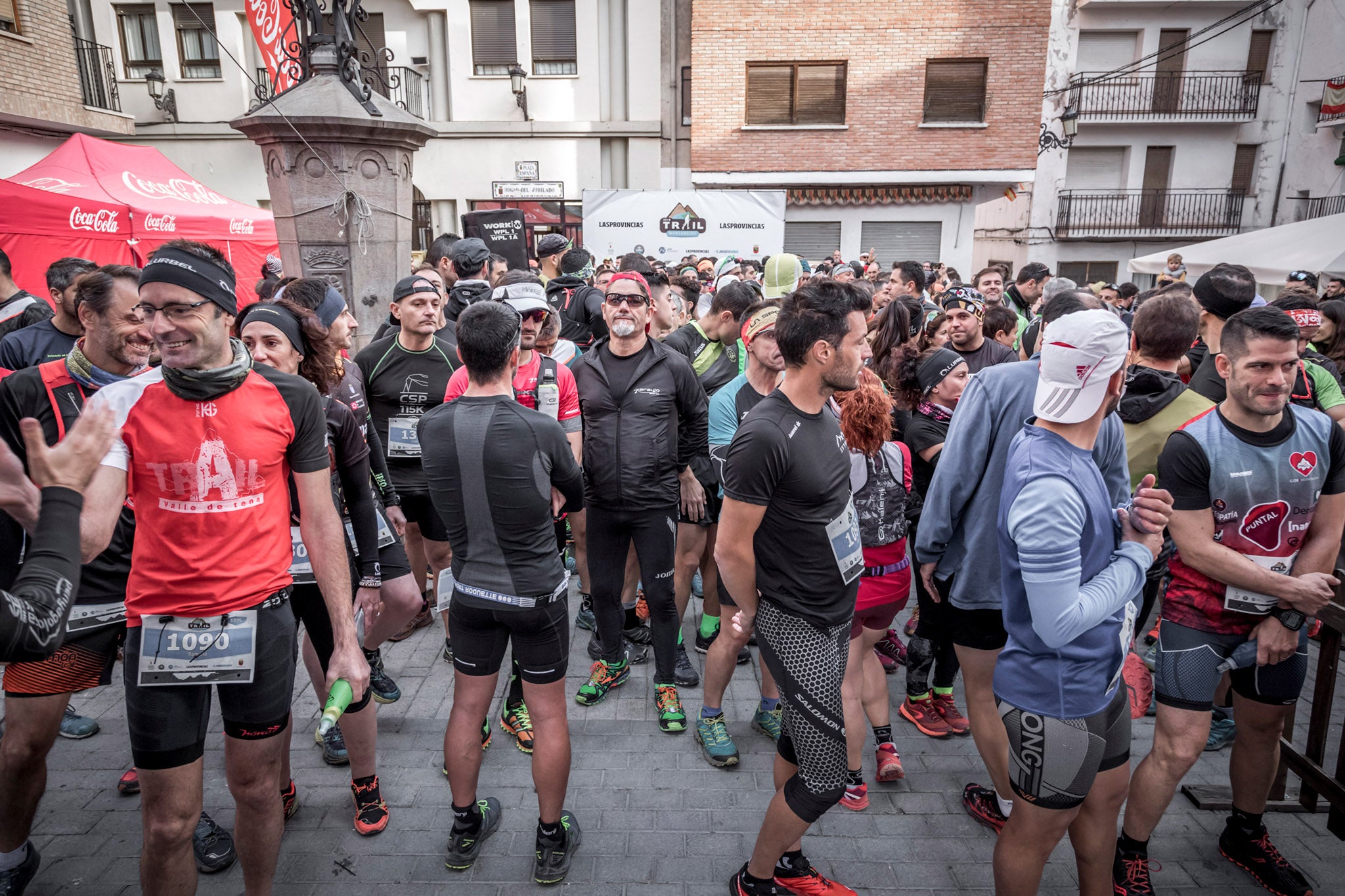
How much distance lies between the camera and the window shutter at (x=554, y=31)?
20.3m

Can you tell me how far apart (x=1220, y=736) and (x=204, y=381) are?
4999 mm

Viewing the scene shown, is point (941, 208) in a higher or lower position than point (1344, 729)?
higher

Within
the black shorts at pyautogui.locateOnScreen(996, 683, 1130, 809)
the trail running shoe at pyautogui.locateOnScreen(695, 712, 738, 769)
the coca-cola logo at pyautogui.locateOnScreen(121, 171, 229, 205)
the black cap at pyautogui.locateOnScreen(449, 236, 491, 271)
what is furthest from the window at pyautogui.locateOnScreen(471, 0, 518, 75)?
the black shorts at pyautogui.locateOnScreen(996, 683, 1130, 809)

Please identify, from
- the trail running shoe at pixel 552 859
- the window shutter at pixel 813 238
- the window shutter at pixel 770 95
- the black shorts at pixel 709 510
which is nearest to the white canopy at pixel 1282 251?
the black shorts at pixel 709 510

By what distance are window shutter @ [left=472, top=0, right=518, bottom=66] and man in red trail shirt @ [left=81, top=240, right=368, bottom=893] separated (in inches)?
803

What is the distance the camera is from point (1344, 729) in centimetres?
322

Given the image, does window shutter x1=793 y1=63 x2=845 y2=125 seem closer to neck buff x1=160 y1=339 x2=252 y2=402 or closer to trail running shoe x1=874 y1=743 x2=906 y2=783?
trail running shoe x1=874 y1=743 x2=906 y2=783

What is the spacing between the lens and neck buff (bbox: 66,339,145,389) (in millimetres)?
3088

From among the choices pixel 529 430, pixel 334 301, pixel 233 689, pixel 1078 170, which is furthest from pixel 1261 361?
pixel 1078 170

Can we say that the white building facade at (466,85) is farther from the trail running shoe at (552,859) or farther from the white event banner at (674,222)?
the trail running shoe at (552,859)

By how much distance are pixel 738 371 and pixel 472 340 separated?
2.75 m

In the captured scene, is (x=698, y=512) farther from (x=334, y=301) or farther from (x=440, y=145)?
(x=440, y=145)

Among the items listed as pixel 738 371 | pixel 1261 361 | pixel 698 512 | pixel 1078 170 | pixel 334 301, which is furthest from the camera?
pixel 1078 170

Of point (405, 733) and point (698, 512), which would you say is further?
point (698, 512)
